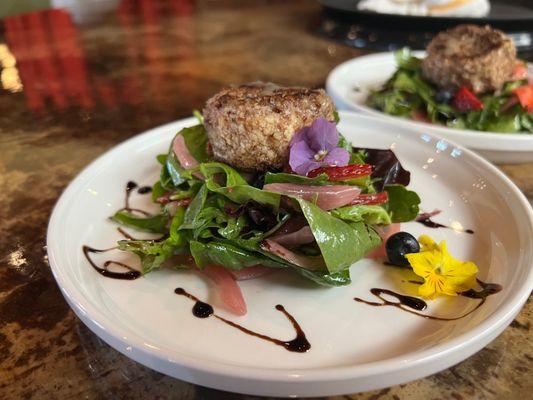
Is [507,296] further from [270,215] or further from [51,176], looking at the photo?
[51,176]

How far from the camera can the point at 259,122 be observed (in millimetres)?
2045

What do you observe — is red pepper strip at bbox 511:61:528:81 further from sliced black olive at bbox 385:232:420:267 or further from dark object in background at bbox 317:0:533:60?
sliced black olive at bbox 385:232:420:267

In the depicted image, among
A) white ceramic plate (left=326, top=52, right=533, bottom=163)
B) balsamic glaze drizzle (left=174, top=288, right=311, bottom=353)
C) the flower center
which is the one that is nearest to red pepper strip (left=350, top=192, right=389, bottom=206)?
the flower center

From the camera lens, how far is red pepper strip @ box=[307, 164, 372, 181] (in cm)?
206

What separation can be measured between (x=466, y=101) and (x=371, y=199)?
167 cm

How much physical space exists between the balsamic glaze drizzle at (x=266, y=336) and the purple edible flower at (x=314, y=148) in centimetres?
58

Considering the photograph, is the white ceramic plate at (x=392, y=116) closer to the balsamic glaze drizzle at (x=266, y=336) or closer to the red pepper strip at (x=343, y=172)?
the red pepper strip at (x=343, y=172)

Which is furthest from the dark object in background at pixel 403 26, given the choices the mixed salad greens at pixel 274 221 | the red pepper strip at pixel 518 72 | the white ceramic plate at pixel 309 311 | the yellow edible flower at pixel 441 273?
the yellow edible flower at pixel 441 273

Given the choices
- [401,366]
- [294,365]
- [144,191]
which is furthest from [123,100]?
[401,366]

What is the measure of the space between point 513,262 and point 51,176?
8.47ft

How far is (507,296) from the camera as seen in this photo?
1691 millimetres

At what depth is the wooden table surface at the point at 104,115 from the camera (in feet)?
5.46

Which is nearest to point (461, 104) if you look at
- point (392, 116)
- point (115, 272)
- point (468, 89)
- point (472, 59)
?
point (468, 89)

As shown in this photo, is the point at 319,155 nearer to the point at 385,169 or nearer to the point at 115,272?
the point at 385,169
